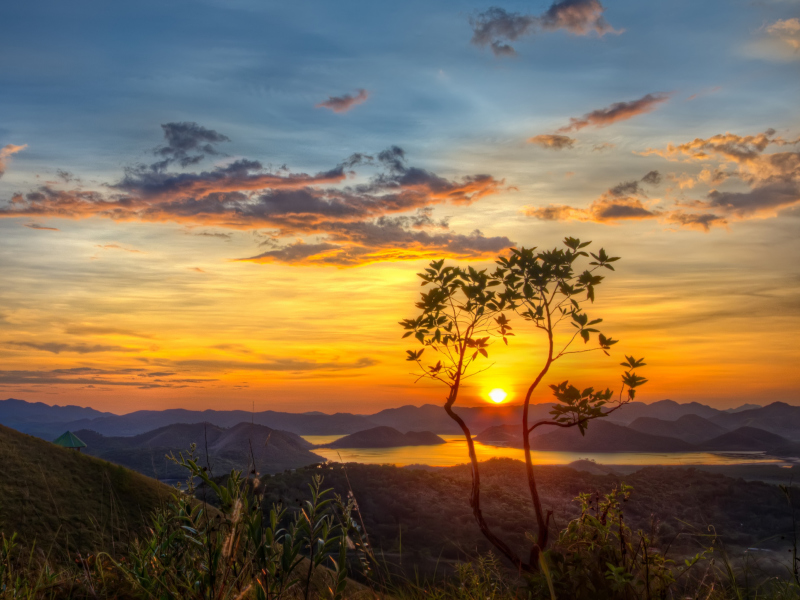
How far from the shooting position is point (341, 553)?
7.91 feet

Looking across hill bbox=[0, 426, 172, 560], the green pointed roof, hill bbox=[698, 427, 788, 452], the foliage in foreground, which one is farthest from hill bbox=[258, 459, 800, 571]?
hill bbox=[698, 427, 788, 452]

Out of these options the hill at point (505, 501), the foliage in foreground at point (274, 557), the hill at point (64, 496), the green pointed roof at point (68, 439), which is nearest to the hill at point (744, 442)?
the hill at point (505, 501)

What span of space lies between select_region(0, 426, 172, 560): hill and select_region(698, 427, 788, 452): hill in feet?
516

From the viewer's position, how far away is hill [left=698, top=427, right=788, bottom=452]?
147 meters

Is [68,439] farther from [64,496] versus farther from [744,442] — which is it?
[744,442]

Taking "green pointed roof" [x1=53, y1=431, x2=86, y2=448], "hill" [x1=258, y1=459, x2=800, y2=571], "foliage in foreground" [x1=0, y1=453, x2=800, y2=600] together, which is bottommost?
"hill" [x1=258, y1=459, x2=800, y2=571]

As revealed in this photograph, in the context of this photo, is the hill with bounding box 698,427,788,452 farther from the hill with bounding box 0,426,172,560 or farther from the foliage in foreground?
the foliage in foreground

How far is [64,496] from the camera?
59.2 feet

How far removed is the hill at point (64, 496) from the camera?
15.3m

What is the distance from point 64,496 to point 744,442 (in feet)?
557

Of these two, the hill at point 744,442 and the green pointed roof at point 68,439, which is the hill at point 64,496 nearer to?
the green pointed roof at point 68,439

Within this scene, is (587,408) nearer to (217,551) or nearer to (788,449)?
(217,551)

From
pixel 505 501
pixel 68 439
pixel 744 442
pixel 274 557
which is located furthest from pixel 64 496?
pixel 744 442

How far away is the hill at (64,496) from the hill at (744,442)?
15741 centimetres
